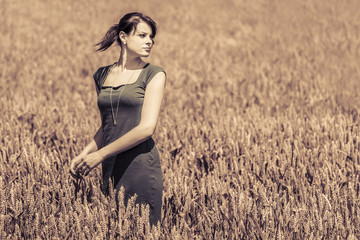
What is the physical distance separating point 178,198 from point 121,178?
61 centimetres

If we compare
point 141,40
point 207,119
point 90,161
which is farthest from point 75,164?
point 207,119

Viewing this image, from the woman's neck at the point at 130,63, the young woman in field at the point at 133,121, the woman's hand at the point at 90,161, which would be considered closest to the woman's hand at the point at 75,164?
the young woman in field at the point at 133,121

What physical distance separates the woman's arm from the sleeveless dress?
5 cm

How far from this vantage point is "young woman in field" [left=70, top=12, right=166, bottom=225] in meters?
2.58

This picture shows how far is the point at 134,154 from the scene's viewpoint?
266 centimetres

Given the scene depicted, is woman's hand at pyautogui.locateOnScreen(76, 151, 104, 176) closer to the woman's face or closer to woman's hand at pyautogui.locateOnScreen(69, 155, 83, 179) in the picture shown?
woman's hand at pyautogui.locateOnScreen(69, 155, 83, 179)

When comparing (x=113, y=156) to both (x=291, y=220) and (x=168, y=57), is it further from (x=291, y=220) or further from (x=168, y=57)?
(x=168, y=57)

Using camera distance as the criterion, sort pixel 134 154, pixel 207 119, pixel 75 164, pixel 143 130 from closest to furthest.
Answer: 1. pixel 143 130
2. pixel 134 154
3. pixel 75 164
4. pixel 207 119

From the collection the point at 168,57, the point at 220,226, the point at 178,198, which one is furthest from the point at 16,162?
the point at 168,57

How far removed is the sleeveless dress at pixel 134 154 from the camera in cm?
264

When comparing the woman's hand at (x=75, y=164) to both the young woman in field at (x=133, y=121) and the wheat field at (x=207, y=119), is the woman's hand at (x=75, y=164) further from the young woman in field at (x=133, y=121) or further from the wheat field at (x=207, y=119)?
the wheat field at (x=207, y=119)

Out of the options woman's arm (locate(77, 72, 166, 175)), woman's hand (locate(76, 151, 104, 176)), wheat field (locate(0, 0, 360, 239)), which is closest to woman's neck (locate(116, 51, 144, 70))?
woman's arm (locate(77, 72, 166, 175))

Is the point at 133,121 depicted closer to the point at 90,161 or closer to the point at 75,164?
the point at 90,161

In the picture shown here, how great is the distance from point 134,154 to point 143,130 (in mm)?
186
